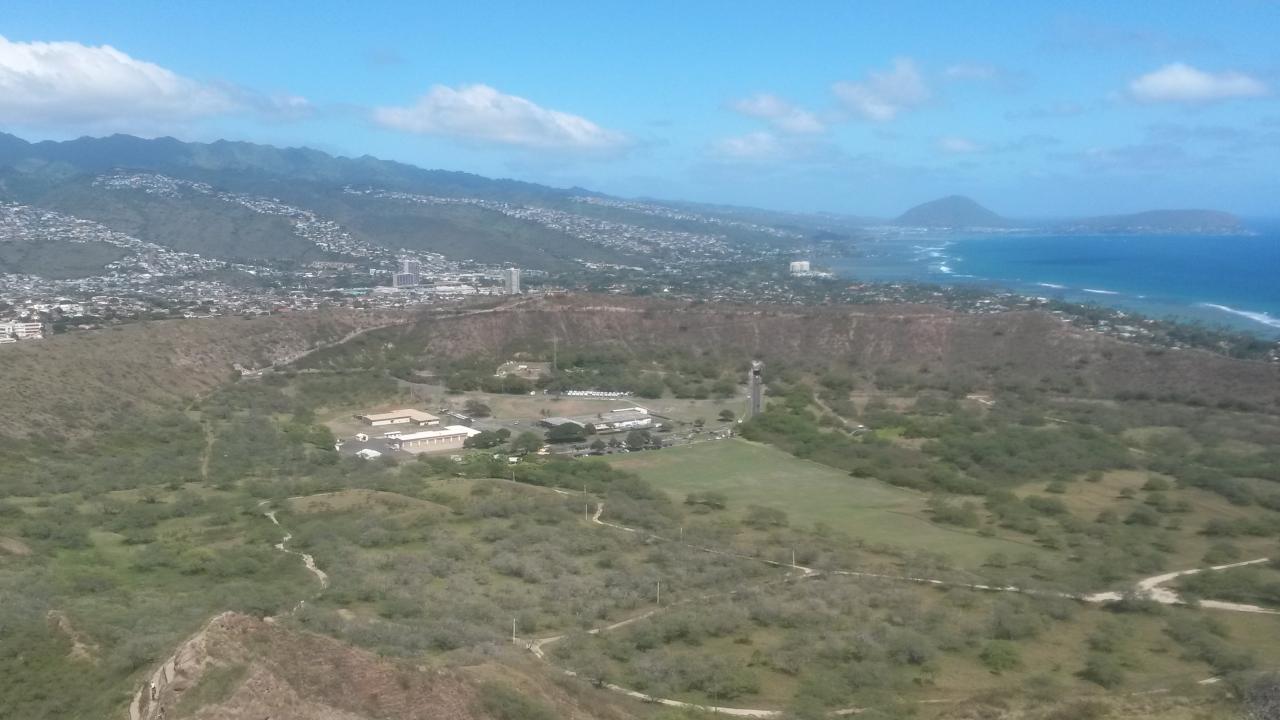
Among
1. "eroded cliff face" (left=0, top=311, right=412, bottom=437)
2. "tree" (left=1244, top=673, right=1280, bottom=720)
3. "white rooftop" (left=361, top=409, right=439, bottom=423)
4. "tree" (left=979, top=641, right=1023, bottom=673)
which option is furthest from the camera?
"white rooftop" (left=361, top=409, right=439, bottom=423)

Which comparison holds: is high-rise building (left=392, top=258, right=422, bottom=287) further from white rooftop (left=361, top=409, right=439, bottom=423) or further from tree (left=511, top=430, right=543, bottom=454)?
tree (left=511, top=430, right=543, bottom=454)

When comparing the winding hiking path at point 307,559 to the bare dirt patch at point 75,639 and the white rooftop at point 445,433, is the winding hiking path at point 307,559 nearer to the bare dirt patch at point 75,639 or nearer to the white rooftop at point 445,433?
the bare dirt patch at point 75,639

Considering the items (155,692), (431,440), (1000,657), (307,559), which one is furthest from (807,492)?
(155,692)

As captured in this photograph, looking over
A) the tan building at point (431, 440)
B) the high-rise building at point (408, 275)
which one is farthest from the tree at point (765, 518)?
the high-rise building at point (408, 275)

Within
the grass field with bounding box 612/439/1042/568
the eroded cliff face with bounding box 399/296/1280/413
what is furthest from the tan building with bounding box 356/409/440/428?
the eroded cliff face with bounding box 399/296/1280/413

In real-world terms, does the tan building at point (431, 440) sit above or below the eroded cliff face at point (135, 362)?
below

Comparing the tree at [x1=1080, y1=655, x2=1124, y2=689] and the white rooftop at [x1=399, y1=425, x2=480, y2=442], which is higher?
the tree at [x1=1080, y1=655, x2=1124, y2=689]
